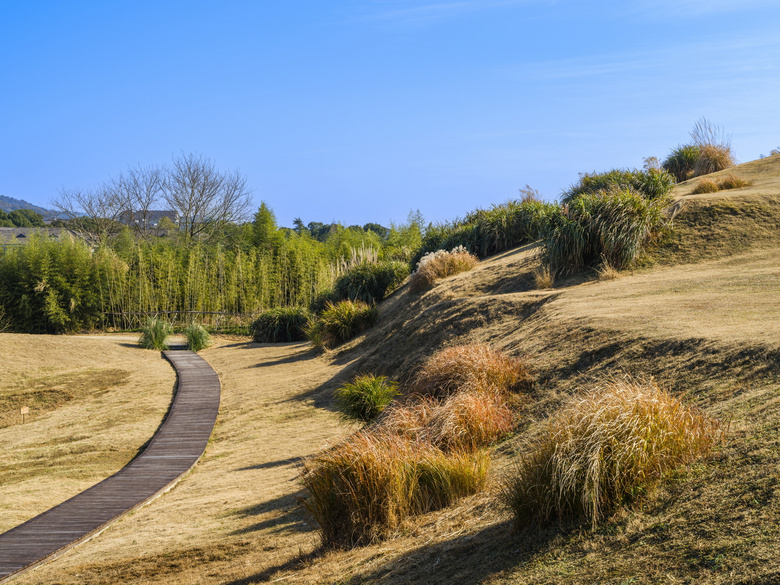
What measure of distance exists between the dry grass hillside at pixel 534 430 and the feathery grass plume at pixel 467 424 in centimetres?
19

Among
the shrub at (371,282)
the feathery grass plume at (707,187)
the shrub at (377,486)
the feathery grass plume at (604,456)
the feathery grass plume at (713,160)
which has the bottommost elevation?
the shrub at (377,486)

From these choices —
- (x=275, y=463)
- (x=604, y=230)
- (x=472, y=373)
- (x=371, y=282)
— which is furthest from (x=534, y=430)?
(x=371, y=282)

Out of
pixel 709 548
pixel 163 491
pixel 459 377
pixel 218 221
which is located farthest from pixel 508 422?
pixel 218 221

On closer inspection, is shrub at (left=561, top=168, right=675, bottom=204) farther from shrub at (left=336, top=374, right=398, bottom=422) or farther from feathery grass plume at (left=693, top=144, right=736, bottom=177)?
shrub at (left=336, top=374, right=398, bottom=422)

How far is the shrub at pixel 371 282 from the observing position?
54.0 ft

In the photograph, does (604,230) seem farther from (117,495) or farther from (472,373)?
(117,495)

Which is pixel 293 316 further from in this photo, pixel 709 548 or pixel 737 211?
pixel 709 548

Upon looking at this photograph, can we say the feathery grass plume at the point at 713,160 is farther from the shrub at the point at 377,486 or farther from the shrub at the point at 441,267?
the shrub at the point at 377,486

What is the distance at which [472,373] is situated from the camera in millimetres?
6480

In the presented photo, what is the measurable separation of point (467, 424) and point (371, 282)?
11.4m

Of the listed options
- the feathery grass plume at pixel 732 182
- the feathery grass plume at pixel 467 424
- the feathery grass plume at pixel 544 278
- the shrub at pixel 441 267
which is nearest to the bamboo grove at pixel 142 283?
the shrub at pixel 441 267

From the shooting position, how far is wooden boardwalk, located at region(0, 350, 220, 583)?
5.34 metres

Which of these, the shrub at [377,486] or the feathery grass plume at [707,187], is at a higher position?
the feathery grass plume at [707,187]

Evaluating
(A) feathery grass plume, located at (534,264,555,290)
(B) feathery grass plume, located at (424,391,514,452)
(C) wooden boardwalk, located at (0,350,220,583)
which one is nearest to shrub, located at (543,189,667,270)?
(A) feathery grass plume, located at (534,264,555,290)
